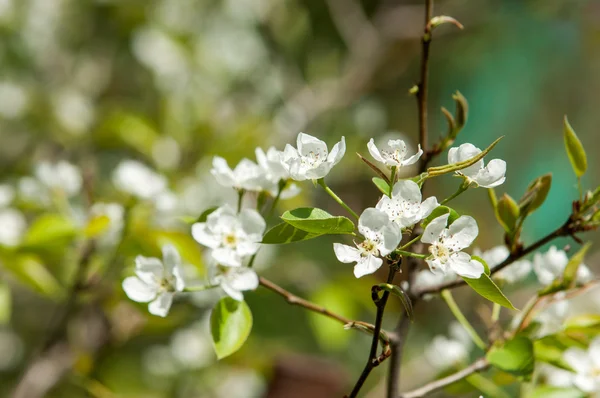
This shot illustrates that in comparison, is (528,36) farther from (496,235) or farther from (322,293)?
(322,293)

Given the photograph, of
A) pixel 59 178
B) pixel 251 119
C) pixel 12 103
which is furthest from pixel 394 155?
pixel 12 103

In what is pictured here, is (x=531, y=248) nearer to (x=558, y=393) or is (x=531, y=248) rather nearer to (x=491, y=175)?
(x=491, y=175)

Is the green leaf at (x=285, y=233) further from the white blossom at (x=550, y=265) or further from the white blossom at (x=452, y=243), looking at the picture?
the white blossom at (x=550, y=265)

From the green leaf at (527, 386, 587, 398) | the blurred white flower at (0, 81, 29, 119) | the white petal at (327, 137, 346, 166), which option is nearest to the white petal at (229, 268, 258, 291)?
the white petal at (327, 137, 346, 166)

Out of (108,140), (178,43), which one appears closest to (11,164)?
(108,140)

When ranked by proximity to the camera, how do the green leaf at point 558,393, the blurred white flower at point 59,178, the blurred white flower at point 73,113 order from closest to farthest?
the green leaf at point 558,393
the blurred white flower at point 59,178
the blurred white flower at point 73,113

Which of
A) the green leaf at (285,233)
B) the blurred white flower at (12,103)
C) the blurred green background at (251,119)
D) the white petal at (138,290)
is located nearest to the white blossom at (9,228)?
the blurred green background at (251,119)
